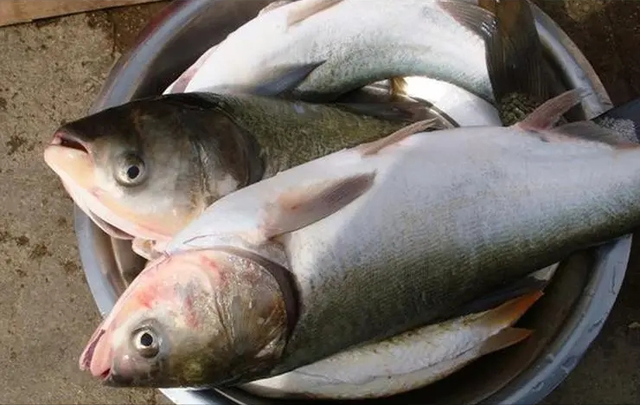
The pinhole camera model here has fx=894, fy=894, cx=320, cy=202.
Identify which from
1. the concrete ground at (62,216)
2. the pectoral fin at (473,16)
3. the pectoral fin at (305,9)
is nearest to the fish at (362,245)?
the pectoral fin at (473,16)

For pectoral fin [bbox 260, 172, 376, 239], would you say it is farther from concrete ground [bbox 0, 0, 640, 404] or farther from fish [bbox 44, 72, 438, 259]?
concrete ground [bbox 0, 0, 640, 404]

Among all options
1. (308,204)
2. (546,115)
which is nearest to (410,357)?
(308,204)

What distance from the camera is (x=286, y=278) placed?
166 cm

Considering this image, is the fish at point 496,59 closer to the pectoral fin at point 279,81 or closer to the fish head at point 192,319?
the pectoral fin at point 279,81

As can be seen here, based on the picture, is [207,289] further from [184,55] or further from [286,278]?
[184,55]

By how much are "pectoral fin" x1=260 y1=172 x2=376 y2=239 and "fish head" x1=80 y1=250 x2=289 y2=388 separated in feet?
0.27

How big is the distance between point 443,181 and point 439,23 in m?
0.46

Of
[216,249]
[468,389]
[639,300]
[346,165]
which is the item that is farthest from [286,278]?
[639,300]

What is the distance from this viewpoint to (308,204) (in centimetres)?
166

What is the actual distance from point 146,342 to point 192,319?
0.09 metres

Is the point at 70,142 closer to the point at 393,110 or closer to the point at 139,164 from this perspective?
the point at 139,164

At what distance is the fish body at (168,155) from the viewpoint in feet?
5.55

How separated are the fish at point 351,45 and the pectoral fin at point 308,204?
40 centimetres

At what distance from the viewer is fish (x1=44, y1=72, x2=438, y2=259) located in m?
1.69
